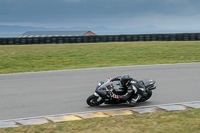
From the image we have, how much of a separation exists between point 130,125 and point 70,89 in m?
4.76

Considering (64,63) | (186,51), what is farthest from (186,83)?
(186,51)

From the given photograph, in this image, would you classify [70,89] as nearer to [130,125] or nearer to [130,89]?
[130,89]

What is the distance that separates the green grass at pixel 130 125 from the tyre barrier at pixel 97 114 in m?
0.40

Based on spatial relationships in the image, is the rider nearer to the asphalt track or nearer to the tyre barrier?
the tyre barrier

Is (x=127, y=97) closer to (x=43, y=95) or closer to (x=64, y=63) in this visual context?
(x=43, y=95)

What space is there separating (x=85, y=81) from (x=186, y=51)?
1494 cm

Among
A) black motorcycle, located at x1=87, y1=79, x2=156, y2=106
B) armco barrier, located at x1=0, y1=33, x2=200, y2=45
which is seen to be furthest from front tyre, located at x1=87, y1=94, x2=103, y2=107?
armco barrier, located at x1=0, y1=33, x2=200, y2=45

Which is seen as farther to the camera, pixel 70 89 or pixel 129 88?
pixel 70 89

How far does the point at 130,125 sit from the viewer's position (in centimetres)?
687

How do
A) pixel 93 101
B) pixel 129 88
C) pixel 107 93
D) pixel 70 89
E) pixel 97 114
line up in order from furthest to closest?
pixel 70 89 < pixel 93 101 < pixel 129 88 < pixel 107 93 < pixel 97 114

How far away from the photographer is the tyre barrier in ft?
24.2

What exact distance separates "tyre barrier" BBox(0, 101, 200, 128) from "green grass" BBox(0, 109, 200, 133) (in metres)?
0.40

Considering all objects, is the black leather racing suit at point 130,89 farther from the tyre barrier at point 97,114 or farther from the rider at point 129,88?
the tyre barrier at point 97,114

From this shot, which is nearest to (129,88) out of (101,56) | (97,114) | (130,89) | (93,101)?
(130,89)
